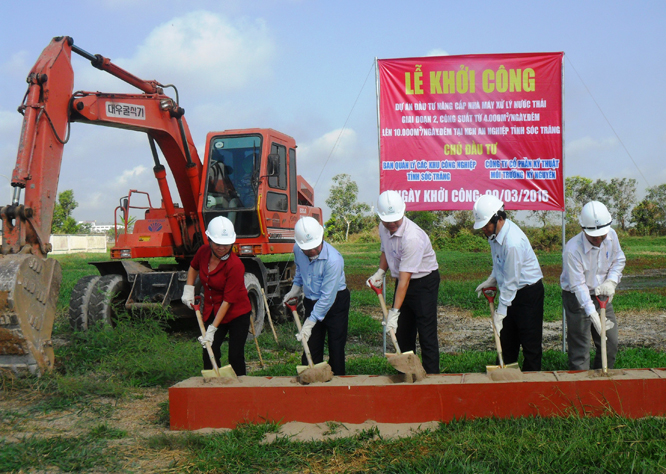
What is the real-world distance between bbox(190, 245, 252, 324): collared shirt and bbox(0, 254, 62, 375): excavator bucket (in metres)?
1.84

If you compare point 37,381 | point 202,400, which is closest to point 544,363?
point 202,400

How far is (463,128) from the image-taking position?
7.30 metres

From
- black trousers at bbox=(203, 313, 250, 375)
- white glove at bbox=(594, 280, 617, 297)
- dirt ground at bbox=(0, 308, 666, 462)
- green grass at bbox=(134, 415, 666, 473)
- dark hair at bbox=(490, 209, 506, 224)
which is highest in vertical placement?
dark hair at bbox=(490, 209, 506, 224)

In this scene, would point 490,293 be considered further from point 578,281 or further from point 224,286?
point 224,286

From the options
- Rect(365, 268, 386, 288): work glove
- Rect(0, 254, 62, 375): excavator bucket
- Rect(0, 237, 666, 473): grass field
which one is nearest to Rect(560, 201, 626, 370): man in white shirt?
Rect(0, 237, 666, 473): grass field

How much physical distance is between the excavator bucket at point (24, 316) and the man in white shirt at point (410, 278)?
3.34 m

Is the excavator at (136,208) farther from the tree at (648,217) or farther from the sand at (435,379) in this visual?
→ the tree at (648,217)

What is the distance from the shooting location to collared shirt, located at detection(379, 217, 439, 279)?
5.30 meters

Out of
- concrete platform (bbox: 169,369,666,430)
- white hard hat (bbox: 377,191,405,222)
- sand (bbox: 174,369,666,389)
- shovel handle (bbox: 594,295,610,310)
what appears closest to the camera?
concrete platform (bbox: 169,369,666,430)

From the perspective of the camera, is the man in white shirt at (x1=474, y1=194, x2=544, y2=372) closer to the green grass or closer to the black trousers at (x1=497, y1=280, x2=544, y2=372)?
the black trousers at (x1=497, y1=280, x2=544, y2=372)

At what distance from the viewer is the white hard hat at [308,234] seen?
17.1ft

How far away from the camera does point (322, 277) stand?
538cm

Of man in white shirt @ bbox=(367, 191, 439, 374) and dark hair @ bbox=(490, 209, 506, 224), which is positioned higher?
dark hair @ bbox=(490, 209, 506, 224)

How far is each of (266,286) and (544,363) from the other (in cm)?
444
